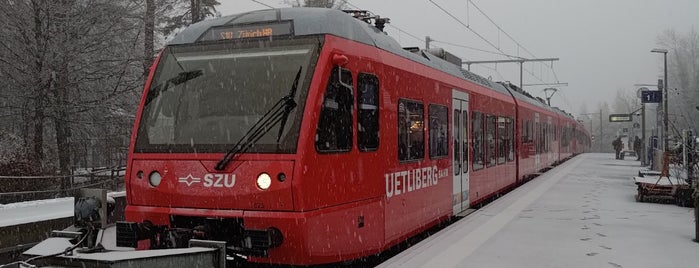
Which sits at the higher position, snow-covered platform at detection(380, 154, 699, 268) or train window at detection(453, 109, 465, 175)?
train window at detection(453, 109, 465, 175)

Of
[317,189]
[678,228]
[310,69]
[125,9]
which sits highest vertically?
[125,9]

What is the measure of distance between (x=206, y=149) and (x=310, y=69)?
1.35 m

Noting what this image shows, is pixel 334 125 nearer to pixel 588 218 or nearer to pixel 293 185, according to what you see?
pixel 293 185

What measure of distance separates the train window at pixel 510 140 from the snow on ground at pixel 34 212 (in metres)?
10.4

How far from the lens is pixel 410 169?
27.0 feet

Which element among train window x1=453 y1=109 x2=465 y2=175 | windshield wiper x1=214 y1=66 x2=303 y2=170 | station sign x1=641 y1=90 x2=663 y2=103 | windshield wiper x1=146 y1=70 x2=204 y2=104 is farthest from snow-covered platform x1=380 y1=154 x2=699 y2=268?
station sign x1=641 y1=90 x2=663 y2=103

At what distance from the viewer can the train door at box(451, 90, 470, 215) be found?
10.5 m

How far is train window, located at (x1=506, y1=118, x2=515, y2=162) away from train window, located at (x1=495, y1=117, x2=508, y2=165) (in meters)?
0.45

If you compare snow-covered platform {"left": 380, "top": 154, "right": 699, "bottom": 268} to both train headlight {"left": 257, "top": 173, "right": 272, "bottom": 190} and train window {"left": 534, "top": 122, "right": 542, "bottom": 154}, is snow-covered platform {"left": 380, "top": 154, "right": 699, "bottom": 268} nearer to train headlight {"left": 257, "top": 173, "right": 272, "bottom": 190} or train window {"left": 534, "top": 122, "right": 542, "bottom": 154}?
train headlight {"left": 257, "top": 173, "right": 272, "bottom": 190}

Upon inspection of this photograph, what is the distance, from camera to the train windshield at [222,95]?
6.16m

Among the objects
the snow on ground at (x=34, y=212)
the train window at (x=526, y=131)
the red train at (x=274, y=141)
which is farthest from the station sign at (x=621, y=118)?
the red train at (x=274, y=141)

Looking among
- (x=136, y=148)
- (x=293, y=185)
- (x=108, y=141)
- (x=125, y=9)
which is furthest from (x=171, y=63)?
(x=108, y=141)

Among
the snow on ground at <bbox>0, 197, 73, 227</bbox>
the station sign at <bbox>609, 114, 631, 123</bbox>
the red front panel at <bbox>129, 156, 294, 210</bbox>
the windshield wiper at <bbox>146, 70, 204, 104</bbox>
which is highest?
the station sign at <bbox>609, 114, 631, 123</bbox>

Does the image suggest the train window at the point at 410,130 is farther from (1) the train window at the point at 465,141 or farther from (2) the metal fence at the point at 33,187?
(2) the metal fence at the point at 33,187
